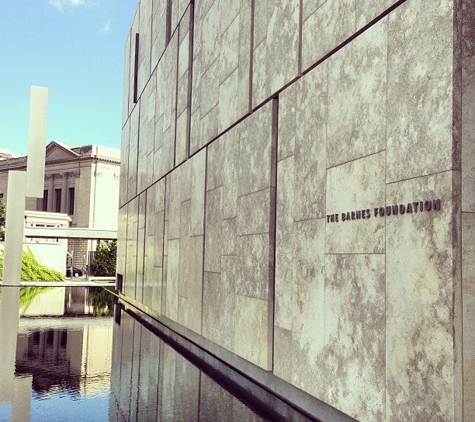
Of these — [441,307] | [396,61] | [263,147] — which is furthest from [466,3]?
[263,147]

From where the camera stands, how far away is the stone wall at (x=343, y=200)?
398 centimetres

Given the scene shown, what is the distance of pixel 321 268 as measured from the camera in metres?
5.73

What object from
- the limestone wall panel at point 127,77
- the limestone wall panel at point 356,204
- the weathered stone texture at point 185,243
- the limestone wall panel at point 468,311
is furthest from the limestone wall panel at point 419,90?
the limestone wall panel at point 127,77

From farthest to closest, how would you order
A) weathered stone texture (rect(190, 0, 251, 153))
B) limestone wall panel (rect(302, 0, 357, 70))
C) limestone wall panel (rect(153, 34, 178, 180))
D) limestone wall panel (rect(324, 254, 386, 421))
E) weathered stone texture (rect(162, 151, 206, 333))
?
limestone wall panel (rect(153, 34, 178, 180))
weathered stone texture (rect(162, 151, 206, 333))
weathered stone texture (rect(190, 0, 251, 153))
limestone wall panel (rect(302, 0, 357, 70))
limestone wall panel (rect(324, 254, 386, 421))

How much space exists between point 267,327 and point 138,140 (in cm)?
1325

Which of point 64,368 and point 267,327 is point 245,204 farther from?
point 64,368

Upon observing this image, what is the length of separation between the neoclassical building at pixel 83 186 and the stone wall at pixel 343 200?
177 feet

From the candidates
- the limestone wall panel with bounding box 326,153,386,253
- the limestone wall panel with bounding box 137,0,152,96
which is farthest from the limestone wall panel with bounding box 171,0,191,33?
the limestone wall panel with bounding box 326,153,386,253

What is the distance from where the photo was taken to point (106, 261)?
160 ft

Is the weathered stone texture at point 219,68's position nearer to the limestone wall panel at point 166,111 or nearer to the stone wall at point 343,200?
the stone wall at point 343,200

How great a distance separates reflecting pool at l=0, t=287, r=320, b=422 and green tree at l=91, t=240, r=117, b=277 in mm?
35803

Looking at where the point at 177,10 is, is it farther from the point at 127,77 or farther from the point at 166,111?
the point at 127,77

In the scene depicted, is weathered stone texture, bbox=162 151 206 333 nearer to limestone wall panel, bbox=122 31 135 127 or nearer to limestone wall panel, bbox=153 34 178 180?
limestone wall panel, bbox=153 34 178 180

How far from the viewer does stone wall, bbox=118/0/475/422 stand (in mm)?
3977
